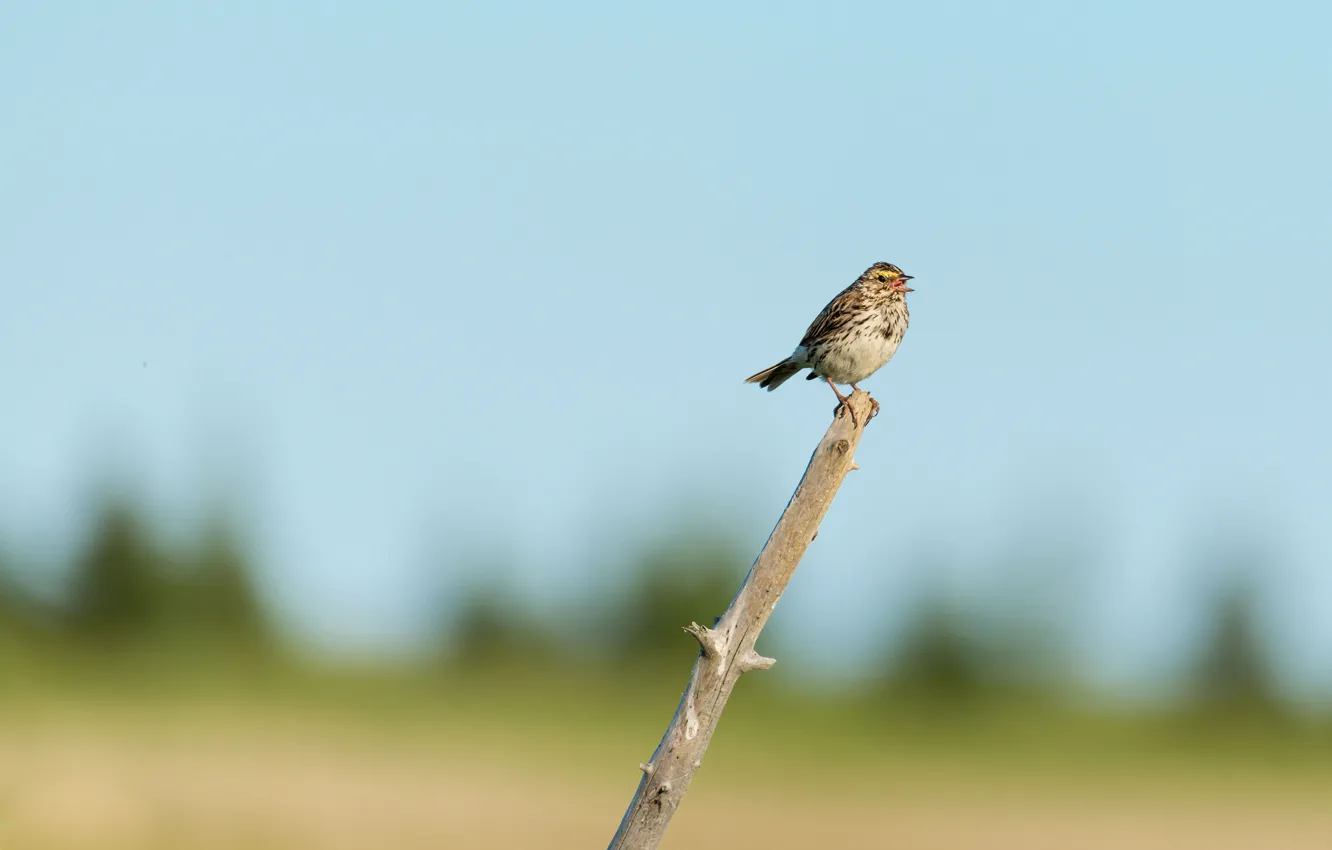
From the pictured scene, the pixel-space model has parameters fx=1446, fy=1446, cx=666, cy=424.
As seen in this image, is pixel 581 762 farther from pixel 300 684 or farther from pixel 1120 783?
pixel 1120 783

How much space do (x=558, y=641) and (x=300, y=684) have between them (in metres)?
4.81

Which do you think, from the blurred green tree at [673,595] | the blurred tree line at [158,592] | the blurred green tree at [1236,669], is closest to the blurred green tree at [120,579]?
the blurred tree line at [158,592]

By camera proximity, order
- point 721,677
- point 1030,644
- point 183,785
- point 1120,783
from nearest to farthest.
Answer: point 721,677, point 183,785, point 1120,783, point 1030,644

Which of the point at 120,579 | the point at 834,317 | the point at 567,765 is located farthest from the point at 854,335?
the point at 120,579

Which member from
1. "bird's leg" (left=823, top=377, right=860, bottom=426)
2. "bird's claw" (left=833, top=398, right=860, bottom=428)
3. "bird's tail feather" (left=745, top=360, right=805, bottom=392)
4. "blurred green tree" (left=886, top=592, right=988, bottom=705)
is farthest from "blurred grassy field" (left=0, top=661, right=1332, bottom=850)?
"bird's claw" (left=833, top=398, right=860, bottom=428)

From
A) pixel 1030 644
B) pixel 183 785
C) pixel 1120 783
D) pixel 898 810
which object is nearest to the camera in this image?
pixel 183 785

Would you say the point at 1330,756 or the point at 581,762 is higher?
the point at 1330,756

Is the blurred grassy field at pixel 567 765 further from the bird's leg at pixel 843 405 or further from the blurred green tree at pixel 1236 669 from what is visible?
the bird's leg at pixel 843 405

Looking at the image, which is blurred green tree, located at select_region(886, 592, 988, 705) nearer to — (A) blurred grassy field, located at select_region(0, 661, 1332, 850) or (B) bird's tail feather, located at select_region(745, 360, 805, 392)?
(A) blurred grassy field, located at select_region(0, 661, 1332, 850)

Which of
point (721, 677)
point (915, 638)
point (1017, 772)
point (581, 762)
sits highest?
point (915, 638)

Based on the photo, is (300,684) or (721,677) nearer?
(721,677)

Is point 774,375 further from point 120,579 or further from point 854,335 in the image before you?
point 120,579

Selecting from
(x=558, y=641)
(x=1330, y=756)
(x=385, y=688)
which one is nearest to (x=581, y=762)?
(x=558, y=641)

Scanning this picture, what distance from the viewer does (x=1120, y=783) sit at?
23.6 metres
